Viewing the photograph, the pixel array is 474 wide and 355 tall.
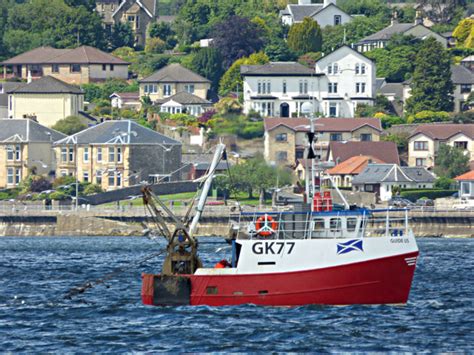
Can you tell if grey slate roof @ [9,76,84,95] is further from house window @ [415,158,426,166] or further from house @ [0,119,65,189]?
house window @ [415,158,426,166]

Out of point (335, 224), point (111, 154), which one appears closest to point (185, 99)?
point (111, 154)

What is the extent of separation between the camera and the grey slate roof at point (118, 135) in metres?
164

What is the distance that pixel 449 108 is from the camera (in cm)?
19038

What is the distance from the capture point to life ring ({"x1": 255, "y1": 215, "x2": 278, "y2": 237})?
63.9 metres

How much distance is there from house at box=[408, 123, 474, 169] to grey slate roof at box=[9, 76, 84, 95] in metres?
43.5

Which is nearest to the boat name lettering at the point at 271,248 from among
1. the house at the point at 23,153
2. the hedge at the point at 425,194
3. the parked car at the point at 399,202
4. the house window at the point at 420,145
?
the parked car at the point at 399,202

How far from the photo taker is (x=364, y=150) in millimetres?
167875

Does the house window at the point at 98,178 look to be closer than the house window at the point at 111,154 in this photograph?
Yes

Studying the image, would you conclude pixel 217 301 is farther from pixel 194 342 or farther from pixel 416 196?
pixel 416 196

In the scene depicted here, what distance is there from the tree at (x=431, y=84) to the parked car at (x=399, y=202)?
42.1 metres

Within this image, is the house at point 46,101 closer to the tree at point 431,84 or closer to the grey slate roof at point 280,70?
the grey slate roof at point 280,70

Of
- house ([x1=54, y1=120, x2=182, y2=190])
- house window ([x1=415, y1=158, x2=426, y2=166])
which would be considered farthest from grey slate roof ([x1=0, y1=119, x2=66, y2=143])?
house window ([x1=415, y1=158, x2=426, y2=166])

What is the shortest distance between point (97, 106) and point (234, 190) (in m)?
62.0

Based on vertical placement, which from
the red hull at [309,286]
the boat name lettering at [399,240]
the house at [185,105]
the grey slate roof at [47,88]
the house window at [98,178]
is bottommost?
the red hull at [309,286]
